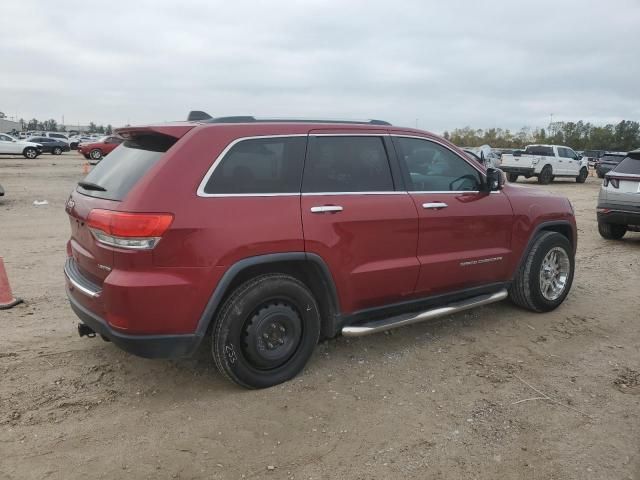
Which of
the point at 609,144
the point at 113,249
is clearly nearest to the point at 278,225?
the point at 113,249

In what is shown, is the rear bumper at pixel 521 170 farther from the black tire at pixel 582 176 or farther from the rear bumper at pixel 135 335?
the rear bumper at pixel 135 335

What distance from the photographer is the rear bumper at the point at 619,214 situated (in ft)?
27.8

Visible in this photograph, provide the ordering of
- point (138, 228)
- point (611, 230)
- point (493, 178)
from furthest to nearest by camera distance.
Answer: point (611, 230)
point (493, 178)
point (138, 228)

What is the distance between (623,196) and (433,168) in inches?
227

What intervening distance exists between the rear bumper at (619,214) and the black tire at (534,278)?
4.10 metres

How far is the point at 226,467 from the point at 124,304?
42.4 inches

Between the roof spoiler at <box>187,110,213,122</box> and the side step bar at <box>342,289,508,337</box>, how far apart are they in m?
1.86

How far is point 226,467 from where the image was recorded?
2.80m

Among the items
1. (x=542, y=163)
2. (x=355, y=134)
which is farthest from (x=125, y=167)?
(x=542, y=163)

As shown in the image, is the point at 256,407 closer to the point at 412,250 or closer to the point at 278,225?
the point at 278,225

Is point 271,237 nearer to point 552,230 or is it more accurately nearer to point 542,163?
point 552,230

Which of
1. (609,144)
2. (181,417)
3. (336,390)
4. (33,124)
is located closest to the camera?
(181,417)

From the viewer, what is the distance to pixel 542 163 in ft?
76.6

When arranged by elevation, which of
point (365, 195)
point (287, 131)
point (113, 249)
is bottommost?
point (113, 249)
